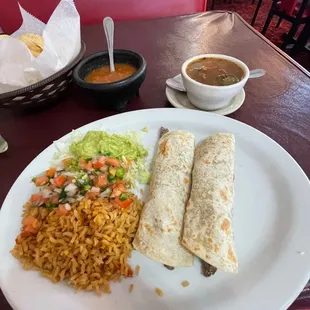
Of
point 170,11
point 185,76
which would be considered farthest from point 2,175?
point 170,11

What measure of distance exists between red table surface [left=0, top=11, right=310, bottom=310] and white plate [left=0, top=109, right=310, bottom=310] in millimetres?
73

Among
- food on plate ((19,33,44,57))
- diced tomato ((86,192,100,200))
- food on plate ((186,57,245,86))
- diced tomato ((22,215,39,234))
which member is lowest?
diced tomato ((22,215,39,234))

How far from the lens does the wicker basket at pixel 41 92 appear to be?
46.1 inches

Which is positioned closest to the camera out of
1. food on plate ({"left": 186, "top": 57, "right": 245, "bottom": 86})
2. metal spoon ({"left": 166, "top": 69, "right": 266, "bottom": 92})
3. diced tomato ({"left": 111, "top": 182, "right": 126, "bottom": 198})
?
diced tomato ({"left": 111, "top": 182, "right": 126, "bottom": 198})

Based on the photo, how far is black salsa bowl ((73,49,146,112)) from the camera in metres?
1.20

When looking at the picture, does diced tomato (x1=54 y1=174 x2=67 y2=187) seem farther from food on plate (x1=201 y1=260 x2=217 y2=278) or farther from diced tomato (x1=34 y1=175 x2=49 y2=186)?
food on plate (x1=201 y1=260 x2=217 y2=278)

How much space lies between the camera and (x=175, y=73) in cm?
158

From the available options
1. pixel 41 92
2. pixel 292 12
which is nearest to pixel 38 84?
pixel 41 92

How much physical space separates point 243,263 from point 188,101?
760 millimetres

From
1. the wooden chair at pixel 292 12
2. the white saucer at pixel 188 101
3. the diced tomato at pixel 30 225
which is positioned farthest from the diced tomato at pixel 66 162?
the wooden chair at pixel 292 12

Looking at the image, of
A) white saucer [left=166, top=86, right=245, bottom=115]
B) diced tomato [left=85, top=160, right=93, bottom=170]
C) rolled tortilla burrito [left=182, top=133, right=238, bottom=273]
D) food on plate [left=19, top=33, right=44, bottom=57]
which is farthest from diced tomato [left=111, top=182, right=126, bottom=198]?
food on plate [left=19, top=33, right=44, bottom=57]

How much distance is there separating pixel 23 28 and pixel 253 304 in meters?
1.55

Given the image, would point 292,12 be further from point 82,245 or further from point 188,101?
point 82,245

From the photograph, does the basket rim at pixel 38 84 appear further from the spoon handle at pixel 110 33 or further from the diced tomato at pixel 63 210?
the diced tomato at pixel 63 210
